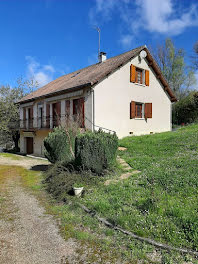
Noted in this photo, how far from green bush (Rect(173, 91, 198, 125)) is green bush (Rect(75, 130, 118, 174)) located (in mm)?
17274

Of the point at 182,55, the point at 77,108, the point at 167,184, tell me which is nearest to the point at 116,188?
the point at 167,184

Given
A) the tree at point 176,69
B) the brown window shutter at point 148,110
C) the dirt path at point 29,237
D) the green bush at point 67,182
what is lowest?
the dirt path at point 29,237

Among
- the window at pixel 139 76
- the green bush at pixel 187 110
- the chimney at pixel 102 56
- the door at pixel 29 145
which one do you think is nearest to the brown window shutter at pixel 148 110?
the window at pixel 139 76

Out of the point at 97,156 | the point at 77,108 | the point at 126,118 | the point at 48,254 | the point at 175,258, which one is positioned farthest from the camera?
the point at 126,118

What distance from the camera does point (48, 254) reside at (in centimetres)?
357

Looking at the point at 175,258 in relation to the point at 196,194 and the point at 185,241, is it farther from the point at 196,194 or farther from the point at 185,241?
the point at 196,194

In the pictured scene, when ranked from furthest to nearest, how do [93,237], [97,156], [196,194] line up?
[97,156] → [196,194] → [93,237]

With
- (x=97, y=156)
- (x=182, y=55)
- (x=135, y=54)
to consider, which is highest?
(x=182, y=55)

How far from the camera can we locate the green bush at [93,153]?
25.0ft

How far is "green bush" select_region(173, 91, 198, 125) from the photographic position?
864 inches

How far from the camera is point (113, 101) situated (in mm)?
14859

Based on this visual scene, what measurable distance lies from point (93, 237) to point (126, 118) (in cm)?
1232

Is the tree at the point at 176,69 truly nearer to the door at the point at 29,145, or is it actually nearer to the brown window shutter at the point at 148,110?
the brown window shutter at the point at 148,110

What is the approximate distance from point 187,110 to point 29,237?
2229 cm
